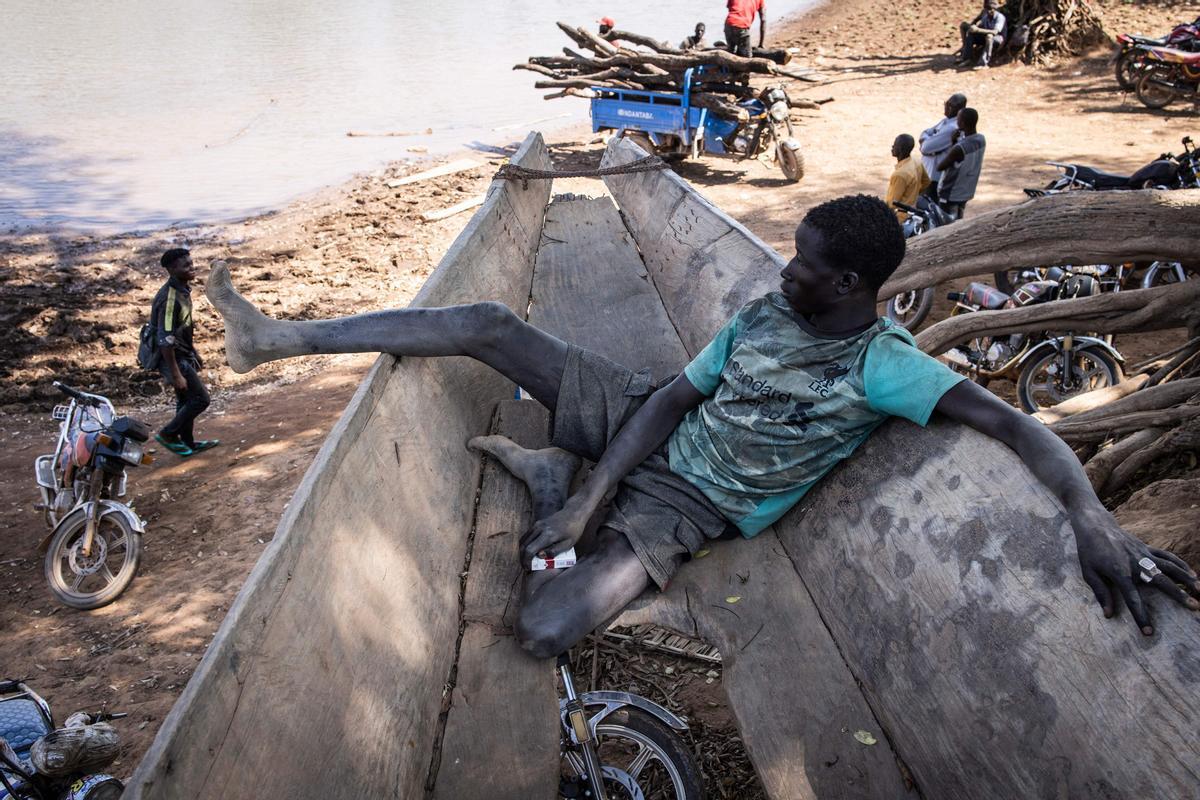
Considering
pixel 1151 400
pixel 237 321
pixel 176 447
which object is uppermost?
pixel 237 321

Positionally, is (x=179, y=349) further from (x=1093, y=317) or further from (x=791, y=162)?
(x=791, y=162)

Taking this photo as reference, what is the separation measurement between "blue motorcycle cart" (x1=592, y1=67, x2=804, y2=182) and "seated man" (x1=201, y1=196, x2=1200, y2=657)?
797 cm

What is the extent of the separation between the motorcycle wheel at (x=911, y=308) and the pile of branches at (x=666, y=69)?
483cm

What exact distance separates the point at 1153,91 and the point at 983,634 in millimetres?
12286

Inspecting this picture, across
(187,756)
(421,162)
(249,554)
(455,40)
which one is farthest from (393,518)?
(455,40)

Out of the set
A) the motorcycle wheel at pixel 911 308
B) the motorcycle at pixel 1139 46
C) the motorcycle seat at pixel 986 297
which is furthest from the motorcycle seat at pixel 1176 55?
the motorcycle seat at pixel 986 297

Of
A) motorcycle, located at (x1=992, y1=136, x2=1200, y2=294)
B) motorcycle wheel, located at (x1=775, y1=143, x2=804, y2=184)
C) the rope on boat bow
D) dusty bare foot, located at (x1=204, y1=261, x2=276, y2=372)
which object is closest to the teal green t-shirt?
dusty bare foot, located at (x1=204, y1=261, x2=276, y2=372)

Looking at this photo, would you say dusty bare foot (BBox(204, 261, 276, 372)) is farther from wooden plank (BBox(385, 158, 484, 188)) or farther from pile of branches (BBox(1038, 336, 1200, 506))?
wooden plank (BBox(385, 158, 484, 188))

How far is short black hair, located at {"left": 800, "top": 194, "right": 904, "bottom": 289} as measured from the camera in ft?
7.01

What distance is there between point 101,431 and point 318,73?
50.7 feet

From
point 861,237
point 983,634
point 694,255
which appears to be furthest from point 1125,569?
point 694,255

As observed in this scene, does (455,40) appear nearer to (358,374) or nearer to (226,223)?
(226,223)

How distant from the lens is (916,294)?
6117mm

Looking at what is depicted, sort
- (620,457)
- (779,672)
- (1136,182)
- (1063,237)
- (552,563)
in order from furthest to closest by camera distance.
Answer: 1. (1136,182)
2. (1063,237)
3. (620,457)
4. (552,563)
5. (779,672)
